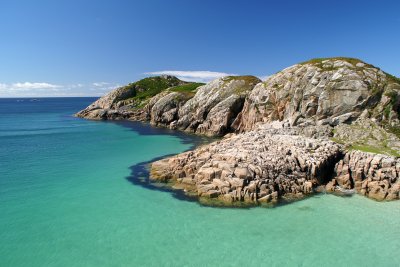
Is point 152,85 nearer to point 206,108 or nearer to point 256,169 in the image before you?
point 206,108

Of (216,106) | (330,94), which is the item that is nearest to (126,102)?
(216,106)

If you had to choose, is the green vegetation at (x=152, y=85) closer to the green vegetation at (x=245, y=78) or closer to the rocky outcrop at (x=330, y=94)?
the green vegetation at (x=245, y=78)

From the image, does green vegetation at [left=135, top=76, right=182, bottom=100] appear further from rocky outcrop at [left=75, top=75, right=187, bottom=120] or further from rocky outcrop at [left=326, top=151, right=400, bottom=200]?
rocky outcrop at [left=326, top=151, right=400, bottom=200]

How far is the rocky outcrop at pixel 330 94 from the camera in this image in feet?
162

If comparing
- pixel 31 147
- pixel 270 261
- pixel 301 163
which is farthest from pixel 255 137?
pixel 31 147

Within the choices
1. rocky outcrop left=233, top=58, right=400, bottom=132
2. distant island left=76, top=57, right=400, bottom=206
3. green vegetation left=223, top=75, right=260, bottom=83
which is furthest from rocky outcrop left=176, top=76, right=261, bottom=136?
rocky outcrop left=233, top=58, right=400, bottom=132

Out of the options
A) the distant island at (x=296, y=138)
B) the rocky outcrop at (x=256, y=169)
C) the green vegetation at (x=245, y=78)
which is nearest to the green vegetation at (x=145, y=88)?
the green vegetation at (x=245, y=78)

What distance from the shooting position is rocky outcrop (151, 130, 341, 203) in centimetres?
3216

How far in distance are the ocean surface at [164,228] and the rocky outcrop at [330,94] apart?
72.7 ft

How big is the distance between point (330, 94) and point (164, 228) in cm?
3996

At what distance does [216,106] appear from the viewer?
78.6m

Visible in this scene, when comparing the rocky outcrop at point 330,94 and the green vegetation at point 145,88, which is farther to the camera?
the green vegetation at point 145,88

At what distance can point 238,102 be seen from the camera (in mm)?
77062

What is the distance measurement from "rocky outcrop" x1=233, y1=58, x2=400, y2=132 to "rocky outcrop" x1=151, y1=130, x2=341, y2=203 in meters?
12.2
